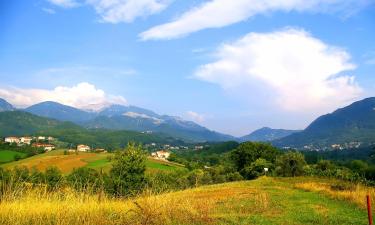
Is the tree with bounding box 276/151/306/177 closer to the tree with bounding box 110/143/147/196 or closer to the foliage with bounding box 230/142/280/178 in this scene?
the foliage with bounding box 230/142/280/178

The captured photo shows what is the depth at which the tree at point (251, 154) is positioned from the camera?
85.5m

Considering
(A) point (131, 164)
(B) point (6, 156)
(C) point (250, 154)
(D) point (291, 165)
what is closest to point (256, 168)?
(C) point (250, 154)

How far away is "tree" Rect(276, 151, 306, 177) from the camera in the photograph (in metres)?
64.6

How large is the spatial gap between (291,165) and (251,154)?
20384 mm

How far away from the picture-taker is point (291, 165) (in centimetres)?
6531

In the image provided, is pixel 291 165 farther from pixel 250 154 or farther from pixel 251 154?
pixel 250 154

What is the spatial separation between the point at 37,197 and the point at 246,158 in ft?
262

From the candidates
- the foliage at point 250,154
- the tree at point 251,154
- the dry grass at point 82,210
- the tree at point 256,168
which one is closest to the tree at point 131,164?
the tree at point 256,168

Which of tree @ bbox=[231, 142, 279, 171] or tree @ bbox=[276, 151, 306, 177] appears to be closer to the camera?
tree @ bbox=[276, 151, 306, 177]

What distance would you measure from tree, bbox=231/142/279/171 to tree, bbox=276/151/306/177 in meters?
17.4

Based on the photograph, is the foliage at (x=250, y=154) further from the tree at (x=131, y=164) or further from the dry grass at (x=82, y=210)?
the dry grass at (x=82, y=210)

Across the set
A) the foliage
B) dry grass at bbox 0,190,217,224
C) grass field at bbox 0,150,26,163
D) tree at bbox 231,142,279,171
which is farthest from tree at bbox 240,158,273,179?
grass field at bbox 0,150,26,163

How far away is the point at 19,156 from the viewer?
12394 centimetres

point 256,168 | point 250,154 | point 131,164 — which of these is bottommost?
point 256,168
